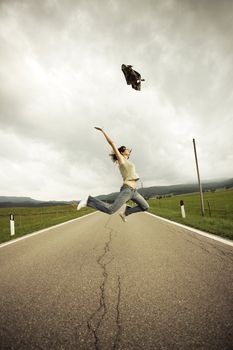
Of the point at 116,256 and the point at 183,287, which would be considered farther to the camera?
Answer: the point at 116,256

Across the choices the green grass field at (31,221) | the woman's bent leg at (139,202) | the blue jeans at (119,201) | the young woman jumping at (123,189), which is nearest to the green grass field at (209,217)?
the woman's bent leg at (139,202)

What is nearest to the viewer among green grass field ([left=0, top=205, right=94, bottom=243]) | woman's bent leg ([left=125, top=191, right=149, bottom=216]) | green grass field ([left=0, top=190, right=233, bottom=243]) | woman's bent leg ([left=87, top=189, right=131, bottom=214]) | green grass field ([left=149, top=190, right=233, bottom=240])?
woman's bent leg ([left=87, top=189, right=131, bottom=214])

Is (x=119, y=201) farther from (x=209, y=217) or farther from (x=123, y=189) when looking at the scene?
(x=209, y=217)

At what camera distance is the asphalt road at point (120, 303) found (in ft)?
6.36

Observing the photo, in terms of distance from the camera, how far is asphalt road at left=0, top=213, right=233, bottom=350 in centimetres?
194

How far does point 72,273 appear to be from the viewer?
4.04 meters

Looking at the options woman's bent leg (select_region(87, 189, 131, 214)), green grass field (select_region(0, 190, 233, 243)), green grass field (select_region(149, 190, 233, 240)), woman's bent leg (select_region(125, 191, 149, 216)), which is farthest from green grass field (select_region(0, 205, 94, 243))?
green grass field (select_region(149, 190, 233, 240))

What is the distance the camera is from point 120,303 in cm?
271

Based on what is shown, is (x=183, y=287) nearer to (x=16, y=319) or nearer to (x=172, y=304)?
(x=172, y=304)

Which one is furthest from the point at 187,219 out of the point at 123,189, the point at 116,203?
the point at 116,203

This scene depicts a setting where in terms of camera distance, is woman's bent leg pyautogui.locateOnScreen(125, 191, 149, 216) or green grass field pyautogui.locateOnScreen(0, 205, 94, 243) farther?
green grass field pyautogui.locateOnScreen(0, 205, 94, 243)

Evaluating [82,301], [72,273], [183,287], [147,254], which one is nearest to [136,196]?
[147,254]

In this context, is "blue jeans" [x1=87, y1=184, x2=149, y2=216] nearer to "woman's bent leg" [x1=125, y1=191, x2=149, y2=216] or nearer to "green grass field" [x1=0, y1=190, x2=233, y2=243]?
"woman's bent leg" [x1=125, y1=191, x2=149, y2=216]

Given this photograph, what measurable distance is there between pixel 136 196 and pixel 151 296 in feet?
9.78
